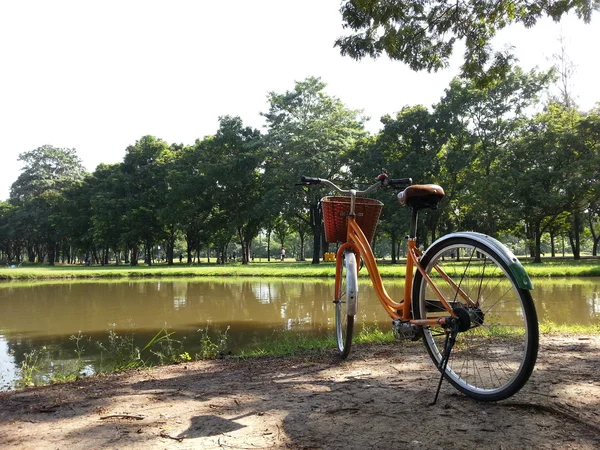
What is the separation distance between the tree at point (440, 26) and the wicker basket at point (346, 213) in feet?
11.6

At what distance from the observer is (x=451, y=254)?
2.72 metres

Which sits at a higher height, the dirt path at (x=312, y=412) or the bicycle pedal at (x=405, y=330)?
the bicycle pedal at (x=405, y=330)

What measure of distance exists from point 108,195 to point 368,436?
4227 cm

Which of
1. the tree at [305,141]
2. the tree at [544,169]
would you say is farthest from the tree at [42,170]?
the tree at [544,169]

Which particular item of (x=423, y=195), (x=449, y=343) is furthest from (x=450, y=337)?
(x=423, y=195)

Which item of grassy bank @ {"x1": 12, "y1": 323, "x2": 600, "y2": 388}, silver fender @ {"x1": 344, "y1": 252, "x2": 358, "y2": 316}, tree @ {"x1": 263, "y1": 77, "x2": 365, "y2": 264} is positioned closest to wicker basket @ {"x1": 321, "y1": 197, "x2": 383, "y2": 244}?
silver fender @ {"x1": 344, "y1": 252, "x2": 358, "y2": 316}

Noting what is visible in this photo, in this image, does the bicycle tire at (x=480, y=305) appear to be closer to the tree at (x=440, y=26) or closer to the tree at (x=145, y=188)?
the tree at (x=440, y=26)

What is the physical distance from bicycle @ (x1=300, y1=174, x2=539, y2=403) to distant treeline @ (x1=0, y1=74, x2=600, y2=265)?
1703 centimetres

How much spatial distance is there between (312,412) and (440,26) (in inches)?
248

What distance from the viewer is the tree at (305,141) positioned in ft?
94.9

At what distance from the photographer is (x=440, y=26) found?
651cm

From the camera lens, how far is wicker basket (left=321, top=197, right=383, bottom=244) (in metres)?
3.77

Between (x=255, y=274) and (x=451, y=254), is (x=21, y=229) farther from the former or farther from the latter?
(x=451, y=254)

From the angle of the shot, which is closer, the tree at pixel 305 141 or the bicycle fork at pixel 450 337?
the bicycle fork at pixel 450 337
